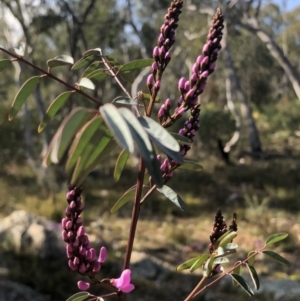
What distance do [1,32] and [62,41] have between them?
628 cm

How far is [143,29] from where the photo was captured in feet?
63.2

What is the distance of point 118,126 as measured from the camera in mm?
559

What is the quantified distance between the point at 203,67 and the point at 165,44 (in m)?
0.08

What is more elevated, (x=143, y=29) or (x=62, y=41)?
(x=62, y=41)

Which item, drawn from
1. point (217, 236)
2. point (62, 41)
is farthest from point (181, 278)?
point (62, 41)

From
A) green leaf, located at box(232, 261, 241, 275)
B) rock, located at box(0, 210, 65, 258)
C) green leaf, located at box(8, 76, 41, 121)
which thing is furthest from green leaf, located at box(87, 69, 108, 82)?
rock, located at box(0, 210, 65, 258)

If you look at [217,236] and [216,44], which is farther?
[217,236]

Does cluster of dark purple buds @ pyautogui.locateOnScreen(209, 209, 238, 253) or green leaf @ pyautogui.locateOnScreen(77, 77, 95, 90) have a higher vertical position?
green leaf @ pyautogui.locateOnScreen(77, 77, 95, 90)

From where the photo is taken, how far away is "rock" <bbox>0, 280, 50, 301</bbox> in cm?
419

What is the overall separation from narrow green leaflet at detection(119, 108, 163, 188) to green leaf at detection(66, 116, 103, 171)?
37mm

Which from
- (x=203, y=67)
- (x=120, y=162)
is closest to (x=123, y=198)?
(x=120, y=162)

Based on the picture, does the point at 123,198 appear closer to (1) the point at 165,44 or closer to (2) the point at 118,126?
(1) the point at 165,44

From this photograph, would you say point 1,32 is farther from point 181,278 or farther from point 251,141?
point 181,278

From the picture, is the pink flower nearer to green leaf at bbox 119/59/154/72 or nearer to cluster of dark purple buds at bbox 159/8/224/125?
cluster of dark purple buds at bbox 159/8/224/125
